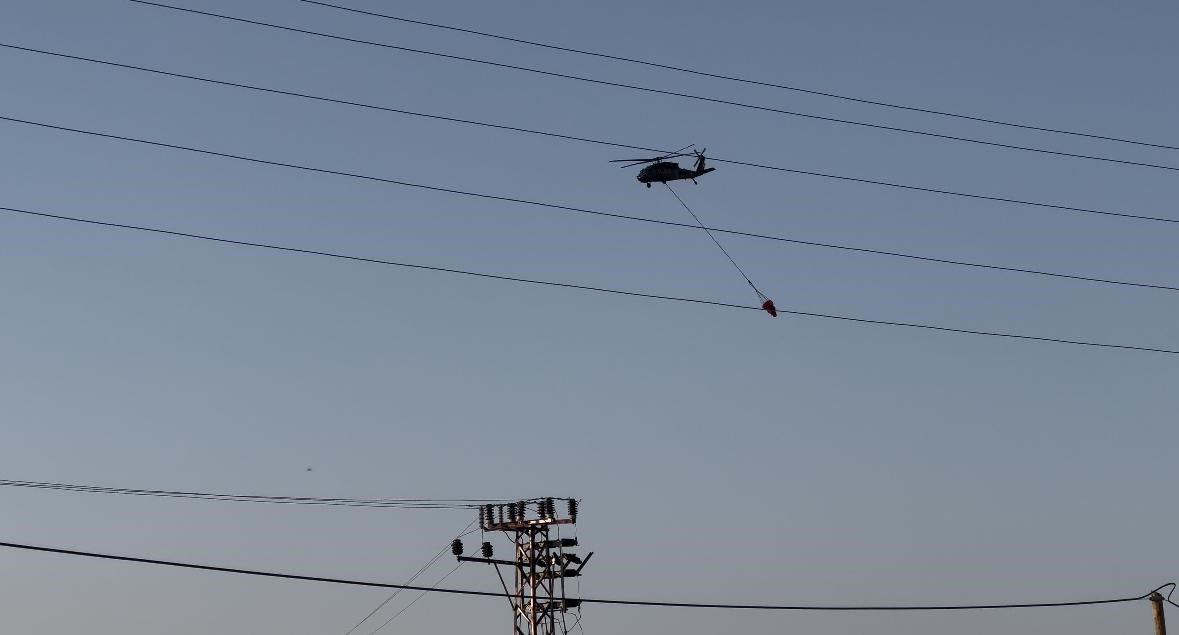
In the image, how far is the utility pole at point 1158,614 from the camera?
54.2 m

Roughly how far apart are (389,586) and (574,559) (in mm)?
17596

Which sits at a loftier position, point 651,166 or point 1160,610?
point 651,166

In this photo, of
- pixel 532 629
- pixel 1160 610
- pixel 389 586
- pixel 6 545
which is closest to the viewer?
pixel 6 545

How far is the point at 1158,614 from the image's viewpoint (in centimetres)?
5438

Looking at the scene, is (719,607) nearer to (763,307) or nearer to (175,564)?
Result: (763,307)

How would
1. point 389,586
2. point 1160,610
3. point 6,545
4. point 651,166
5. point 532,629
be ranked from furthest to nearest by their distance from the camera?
1. point 651,166
2. point 532,629
3. point 1160,610
4. point 389,586
5. point 6,545

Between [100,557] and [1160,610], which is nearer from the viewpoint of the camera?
[100,557]

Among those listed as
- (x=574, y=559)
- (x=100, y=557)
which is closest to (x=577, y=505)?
(x=574, y=559)

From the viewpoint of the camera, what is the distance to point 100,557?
41.2 m

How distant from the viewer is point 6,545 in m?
39.6

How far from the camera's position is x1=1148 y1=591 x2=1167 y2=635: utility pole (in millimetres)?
54219

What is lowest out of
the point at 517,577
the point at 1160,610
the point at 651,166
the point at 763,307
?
the point at 1160,610

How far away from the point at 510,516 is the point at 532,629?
5.01m

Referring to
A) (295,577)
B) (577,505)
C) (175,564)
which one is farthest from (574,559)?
(175,564)
